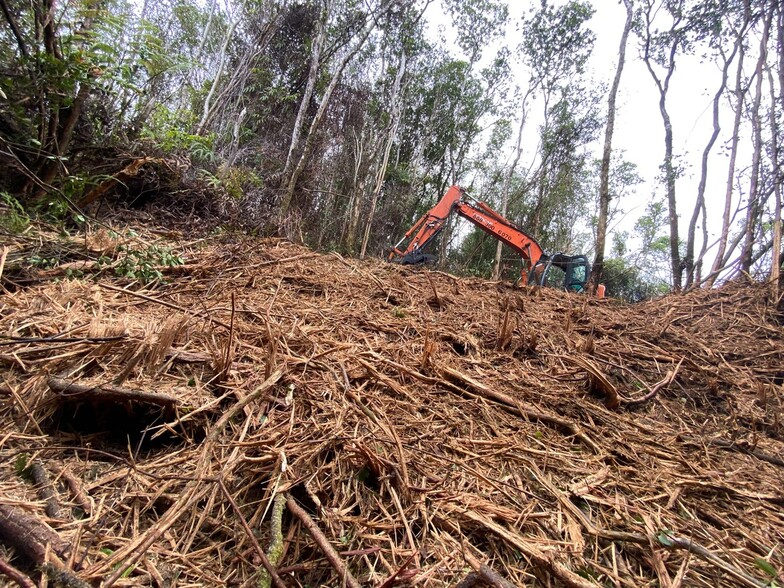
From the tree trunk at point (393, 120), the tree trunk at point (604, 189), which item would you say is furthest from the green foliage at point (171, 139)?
the tree trunk at point (604, 189)

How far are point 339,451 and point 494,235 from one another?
7657mm

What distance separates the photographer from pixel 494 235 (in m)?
8.23

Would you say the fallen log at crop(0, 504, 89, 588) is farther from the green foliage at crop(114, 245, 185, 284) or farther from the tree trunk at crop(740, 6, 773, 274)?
the tree trunk at crop(740, 6, 773, 274)

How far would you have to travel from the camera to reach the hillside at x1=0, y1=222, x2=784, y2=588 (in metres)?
0.98

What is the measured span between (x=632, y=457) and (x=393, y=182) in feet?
49.7

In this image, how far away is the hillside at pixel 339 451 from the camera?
0.98 meters

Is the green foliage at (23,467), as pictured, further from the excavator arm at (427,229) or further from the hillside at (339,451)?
the excavator arm at (427,229)

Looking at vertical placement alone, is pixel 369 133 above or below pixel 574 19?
below

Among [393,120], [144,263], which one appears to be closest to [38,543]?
[144,263]

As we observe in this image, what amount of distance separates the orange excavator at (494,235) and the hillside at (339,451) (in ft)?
17.7

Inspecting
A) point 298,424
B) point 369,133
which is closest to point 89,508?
point 298,424

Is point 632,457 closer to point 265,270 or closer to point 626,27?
point 265,270

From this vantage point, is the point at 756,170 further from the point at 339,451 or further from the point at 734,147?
the point at 339,451

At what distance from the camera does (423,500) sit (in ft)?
3.76
